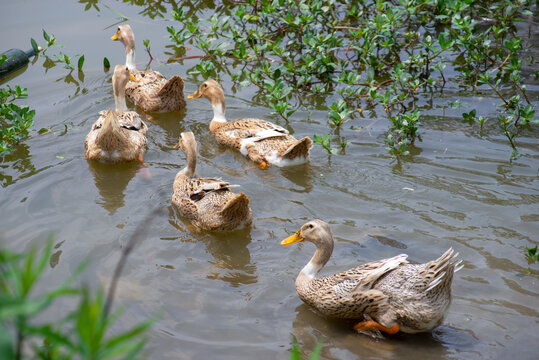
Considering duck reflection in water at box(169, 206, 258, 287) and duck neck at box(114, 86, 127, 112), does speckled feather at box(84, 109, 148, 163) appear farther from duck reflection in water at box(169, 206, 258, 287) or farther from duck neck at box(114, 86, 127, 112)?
duck reflection in water at box(169, 206, 258, 287)

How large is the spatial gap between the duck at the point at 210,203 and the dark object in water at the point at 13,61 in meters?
4.68

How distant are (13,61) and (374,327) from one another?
7939 mm

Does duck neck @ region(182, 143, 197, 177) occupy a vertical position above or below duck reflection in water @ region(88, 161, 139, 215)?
above

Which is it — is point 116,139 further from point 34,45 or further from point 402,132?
point 402,132

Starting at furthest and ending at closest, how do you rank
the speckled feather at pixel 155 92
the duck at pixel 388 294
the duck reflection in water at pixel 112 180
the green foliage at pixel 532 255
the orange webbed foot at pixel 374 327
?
1. the speckled feather at pixel 155 92
2. the duck reflection in water at pixel 112 180
3. the green foliage at pixel 532 255
4. the orange webbed foot at pixel 374 327
5. the duck at pixel 388 294

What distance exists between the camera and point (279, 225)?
625 cm

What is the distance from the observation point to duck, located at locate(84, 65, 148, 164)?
7203 millimetres

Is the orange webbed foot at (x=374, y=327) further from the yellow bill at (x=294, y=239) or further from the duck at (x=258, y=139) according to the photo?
the duck at (x=258, y=139)

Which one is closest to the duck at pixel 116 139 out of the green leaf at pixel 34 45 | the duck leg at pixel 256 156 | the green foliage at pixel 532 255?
the duck leg at pixel 256 156

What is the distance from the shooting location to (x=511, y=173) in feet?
22.0

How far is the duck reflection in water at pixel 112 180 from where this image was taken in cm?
669

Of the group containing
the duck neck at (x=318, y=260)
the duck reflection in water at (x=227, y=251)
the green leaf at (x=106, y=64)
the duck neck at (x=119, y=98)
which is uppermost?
the green leaf at (x=106, y=64)

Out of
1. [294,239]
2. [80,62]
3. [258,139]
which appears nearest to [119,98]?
[80,62]

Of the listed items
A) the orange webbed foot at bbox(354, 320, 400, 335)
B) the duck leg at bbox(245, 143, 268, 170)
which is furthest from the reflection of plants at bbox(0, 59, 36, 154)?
the orange webbed foot at bbox(354, 320, 400, 335)
